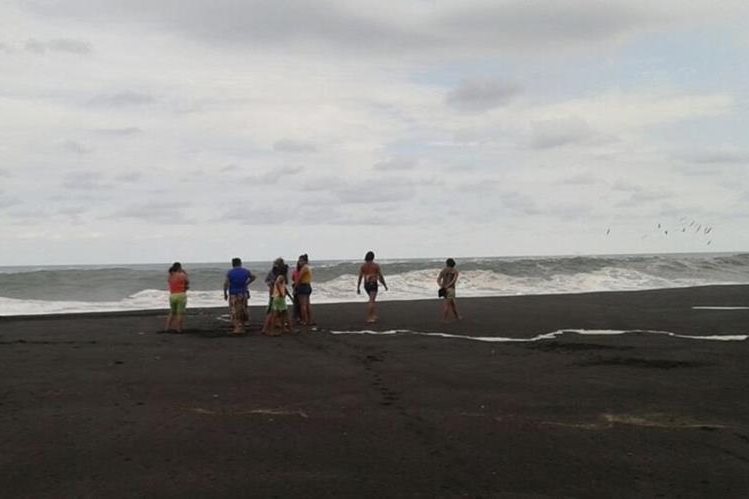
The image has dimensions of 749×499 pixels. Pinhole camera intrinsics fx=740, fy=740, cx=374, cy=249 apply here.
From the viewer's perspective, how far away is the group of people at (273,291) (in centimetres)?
1656

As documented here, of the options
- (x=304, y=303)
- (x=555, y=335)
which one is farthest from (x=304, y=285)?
(x=555, y=335)

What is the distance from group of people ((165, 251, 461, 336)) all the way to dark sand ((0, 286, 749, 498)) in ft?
6.61

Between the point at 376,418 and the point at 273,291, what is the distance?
9.20 metres

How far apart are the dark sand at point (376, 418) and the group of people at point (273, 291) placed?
2016 mm

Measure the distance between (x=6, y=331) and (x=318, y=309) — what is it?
9.66 meters

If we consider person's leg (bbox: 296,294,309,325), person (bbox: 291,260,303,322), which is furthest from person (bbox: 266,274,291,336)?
person's leg (bbox: 296,294,309,325)

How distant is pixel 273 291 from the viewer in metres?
16.5

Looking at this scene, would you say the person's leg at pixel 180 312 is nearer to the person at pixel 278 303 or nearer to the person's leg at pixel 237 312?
the person's leg at pixel 237 312

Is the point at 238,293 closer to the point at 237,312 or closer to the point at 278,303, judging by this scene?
the point at 237,312

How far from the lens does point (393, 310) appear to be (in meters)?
23.5

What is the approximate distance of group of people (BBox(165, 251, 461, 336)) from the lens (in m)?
16.6

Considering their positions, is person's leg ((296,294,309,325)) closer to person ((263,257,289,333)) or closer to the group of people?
the group of people

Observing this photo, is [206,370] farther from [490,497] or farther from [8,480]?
[490,497]

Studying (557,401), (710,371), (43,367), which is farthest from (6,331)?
(710,371)
